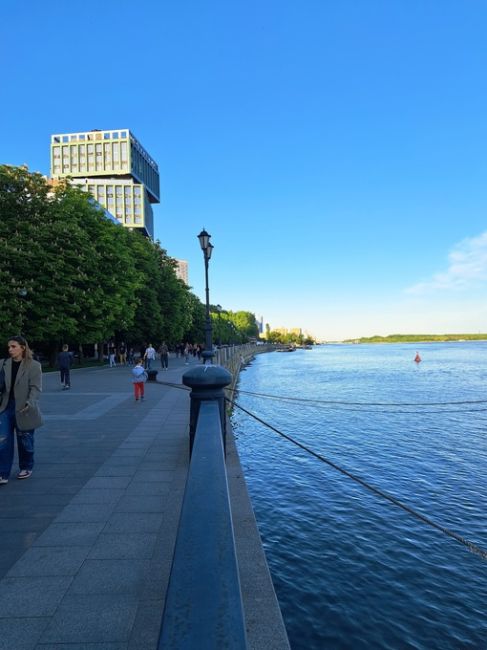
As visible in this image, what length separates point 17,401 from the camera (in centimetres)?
573

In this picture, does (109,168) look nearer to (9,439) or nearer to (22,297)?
(22,297)

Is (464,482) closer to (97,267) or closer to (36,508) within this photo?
(36,508)

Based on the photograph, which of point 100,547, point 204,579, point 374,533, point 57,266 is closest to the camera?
point 204,579

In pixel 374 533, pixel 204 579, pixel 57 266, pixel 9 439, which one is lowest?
pixel 374 533

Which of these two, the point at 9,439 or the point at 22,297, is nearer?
the point at 9,439

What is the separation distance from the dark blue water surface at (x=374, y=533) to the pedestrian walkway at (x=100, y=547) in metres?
1.63

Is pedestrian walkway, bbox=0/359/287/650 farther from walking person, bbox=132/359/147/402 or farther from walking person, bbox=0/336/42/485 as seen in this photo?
walking person, bbox=132/359/147/402

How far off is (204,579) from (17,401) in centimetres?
→ 520

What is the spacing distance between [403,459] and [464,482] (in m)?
1.97

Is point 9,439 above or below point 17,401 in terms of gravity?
below

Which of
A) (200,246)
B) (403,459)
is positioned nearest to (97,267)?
(200,246)

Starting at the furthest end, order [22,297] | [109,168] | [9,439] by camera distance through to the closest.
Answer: [109,168] < [22,297] < [9,439]

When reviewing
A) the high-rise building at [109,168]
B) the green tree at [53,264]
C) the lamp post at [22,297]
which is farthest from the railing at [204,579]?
the high-rise building at [109,168]

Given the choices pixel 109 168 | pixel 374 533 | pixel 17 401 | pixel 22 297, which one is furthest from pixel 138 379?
pixel 109 168
